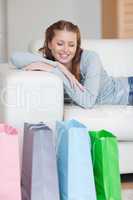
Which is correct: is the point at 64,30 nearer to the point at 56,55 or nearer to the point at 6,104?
the point at 56,55

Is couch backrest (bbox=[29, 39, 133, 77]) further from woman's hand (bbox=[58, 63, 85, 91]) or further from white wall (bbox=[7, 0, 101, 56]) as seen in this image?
white wall (bbox=[7, 0, 101, 56])

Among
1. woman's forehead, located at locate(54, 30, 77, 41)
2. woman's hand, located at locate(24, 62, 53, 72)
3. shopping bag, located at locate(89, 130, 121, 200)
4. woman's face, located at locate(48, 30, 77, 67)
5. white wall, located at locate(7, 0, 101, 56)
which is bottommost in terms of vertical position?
shopping bag, located at locate(89, 130, 121, 200)

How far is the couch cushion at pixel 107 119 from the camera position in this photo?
2.20 metres

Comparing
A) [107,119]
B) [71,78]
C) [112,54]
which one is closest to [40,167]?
[107,119]

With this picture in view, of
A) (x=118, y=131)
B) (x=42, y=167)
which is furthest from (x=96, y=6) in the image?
(x=42, y=167)

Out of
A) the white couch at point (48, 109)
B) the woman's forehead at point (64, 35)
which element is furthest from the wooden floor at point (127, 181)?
the woman's forehead at point (64, 35)

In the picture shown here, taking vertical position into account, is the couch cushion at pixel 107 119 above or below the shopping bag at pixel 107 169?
above

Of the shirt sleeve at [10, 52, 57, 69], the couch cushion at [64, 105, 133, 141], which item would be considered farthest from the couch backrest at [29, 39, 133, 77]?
the couch cushion at [64, 105, 133, 141]

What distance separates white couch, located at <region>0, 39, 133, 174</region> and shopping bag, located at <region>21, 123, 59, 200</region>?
271mm

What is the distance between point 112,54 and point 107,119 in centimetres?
69

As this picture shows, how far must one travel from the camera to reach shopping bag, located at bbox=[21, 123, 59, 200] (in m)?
1.78

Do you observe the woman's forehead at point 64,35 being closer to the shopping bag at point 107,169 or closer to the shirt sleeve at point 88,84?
the shirt sleeve at point 88,84

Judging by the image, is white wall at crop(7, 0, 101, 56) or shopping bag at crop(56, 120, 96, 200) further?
white wall at crop(7, 0, 101, 56)

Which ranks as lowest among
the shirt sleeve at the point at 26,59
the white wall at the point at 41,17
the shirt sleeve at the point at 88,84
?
the shirt sleeve at the point at 88,84
